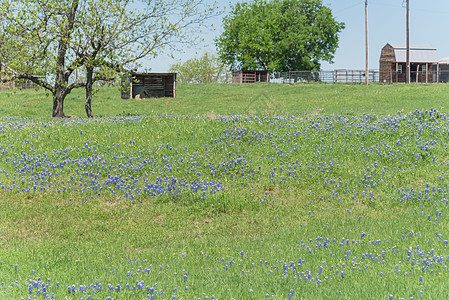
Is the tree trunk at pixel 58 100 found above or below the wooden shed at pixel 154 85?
below

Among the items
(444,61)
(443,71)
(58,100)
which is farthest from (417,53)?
(58,100)

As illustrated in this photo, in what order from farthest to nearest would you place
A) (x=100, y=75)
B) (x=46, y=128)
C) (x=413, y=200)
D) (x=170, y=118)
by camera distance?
(x=100, y=75) < (x=170, y=118) < (x=46, y=128) < (x=413, y=200)

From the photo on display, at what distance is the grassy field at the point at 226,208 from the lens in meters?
5.92

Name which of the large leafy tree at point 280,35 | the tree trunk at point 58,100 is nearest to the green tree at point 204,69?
the large leafy tree at point 280,35

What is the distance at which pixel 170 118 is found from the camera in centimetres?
Result: 1716

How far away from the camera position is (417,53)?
6925cm

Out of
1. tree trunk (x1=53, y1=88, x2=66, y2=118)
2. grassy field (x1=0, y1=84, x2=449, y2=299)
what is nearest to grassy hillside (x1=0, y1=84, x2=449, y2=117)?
tree trunk (x1=53, y1=88, x2=66, y2=118)

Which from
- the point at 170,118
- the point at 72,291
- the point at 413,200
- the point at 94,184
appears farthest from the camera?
the point at 170,118

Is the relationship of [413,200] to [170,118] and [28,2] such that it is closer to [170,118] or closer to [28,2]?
[170,118]

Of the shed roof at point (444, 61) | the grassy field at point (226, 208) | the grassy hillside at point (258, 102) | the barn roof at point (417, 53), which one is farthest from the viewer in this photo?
the shed roof at point (444, 61)

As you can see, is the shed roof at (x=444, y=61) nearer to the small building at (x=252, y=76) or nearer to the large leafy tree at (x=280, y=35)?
the large leafy tree at (x=280, y=35)

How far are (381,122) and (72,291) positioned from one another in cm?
1236

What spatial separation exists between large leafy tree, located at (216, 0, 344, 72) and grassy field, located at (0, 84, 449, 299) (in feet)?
178

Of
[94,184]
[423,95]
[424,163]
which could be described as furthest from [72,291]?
[423,95]
